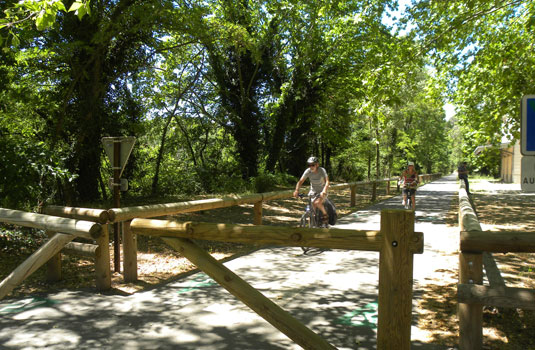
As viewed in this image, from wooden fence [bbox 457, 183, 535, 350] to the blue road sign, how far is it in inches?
44.6

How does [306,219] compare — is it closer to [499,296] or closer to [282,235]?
[499,296]

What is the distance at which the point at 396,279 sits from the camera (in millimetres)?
2504

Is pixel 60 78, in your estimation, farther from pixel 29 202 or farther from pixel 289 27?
pixel 289 27

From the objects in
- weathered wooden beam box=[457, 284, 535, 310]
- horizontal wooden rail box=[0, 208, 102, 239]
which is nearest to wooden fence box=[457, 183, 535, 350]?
weathered wooden beam box=[457, 284, 535, 310]

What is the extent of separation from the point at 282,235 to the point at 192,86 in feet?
72.1

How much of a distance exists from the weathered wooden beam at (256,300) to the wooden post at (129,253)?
2.84m

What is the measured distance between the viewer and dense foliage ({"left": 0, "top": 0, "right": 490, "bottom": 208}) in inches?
391

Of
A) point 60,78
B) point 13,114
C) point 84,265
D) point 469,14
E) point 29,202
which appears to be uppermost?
point 469,14

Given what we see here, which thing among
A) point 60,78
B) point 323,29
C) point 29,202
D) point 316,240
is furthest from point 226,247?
point 323,29

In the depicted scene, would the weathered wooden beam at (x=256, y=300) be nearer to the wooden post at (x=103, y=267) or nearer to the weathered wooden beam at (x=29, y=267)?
the weathered wooden beam at (x=29, y=267)

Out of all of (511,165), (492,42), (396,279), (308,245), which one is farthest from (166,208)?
(511,165)

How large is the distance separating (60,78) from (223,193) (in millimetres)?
Result: 7244

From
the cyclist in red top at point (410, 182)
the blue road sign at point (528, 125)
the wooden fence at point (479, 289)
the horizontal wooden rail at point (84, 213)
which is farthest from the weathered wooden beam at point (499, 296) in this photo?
the cyclist in red top at point (410, 182)

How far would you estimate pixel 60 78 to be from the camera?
1218cm
